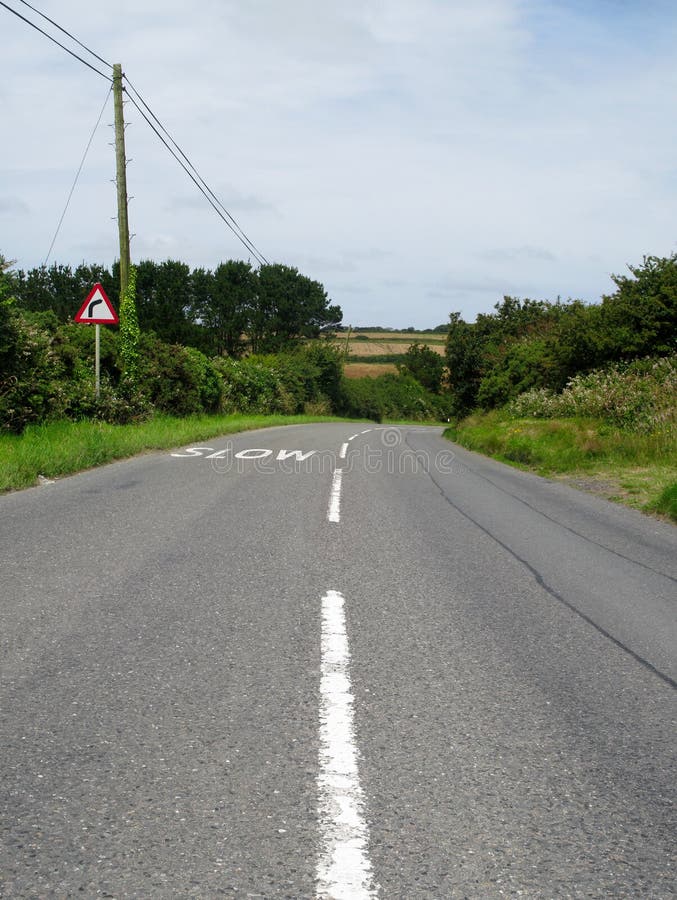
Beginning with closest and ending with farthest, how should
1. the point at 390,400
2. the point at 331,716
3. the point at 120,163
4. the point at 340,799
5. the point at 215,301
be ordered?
the point at 340,799
the point at 331,716
the point at 120,163
the point at 215,301
the point at 390,400

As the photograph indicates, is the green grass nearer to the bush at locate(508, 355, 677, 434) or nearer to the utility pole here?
the utility pole

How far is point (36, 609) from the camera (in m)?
5.16

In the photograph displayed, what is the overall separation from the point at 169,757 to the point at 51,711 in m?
0.76

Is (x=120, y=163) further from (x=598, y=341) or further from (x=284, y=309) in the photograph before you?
(x=284, y=309)

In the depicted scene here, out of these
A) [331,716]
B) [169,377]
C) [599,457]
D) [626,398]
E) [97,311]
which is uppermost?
[97,311]

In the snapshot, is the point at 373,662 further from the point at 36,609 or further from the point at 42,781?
the point at 36,609

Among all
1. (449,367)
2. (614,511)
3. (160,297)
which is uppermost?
(160,297)

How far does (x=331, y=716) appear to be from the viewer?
3.61 metres

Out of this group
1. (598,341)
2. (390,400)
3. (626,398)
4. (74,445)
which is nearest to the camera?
(74,445)

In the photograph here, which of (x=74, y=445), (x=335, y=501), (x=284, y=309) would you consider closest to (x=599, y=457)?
(x=335, y=501)

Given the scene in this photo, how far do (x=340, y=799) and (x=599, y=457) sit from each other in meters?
14.9

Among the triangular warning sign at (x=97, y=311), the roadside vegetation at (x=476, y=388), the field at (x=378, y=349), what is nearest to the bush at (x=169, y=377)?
the roadside vegetation at (x=476, y=388)

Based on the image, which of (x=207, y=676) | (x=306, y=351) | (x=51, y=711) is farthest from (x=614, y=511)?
(x=306, y=351)

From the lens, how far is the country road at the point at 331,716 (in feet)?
8.18
